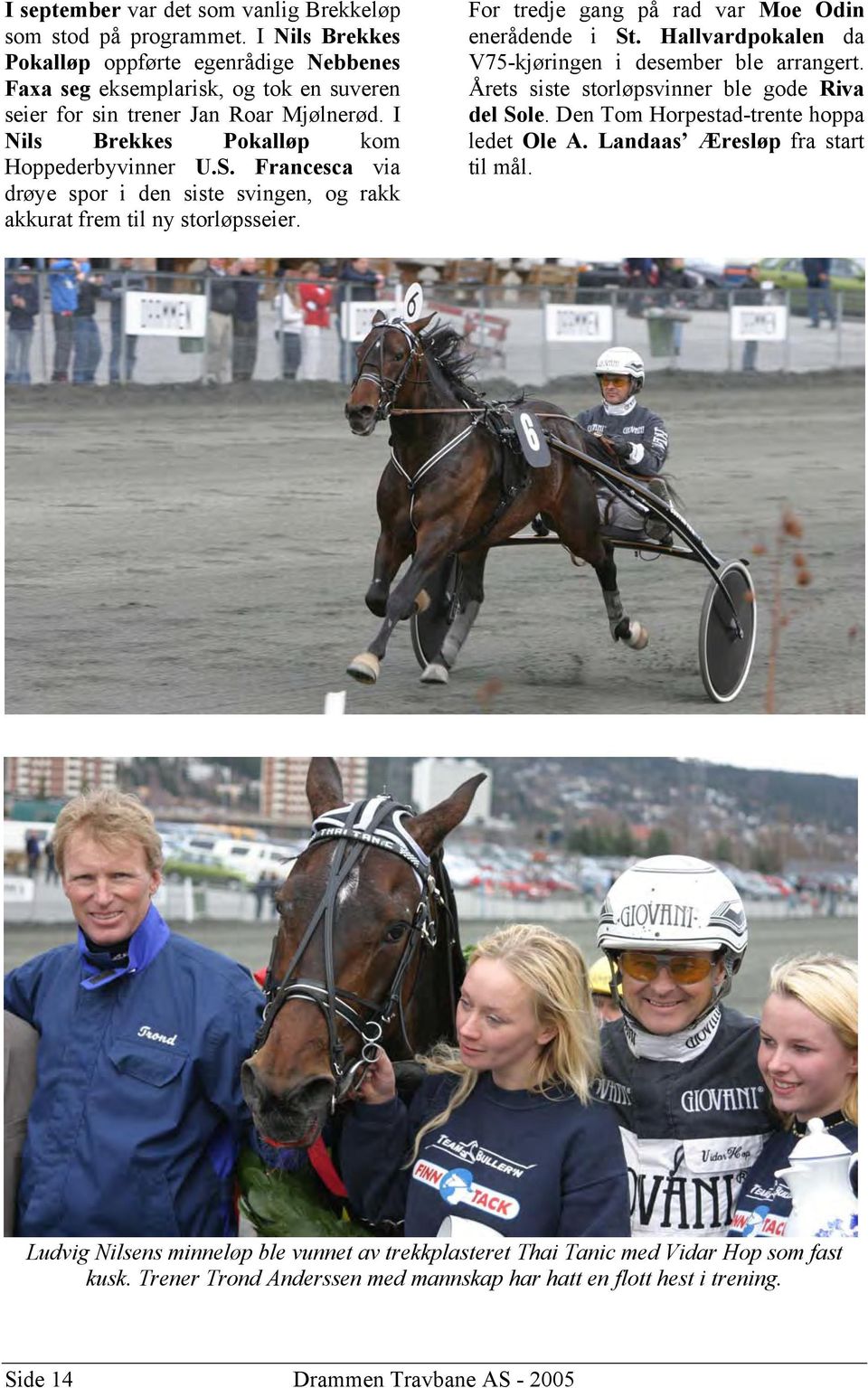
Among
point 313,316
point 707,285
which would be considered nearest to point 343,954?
point 313,316

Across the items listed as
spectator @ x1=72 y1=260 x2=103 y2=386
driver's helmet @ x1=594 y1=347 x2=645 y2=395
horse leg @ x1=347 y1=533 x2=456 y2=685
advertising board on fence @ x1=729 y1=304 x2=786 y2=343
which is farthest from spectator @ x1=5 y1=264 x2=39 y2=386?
advertising board on fence @ x1=729 y1=304 x2=786 y2=343

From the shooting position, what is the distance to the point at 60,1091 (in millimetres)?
3029

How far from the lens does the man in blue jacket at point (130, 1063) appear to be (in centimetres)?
297

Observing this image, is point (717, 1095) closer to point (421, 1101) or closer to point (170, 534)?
point (421, 1101)

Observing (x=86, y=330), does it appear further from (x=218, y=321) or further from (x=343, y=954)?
(x=343, y=954)

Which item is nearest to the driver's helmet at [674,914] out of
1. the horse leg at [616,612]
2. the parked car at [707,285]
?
the horse leg at [616,612]

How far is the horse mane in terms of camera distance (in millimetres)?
6988

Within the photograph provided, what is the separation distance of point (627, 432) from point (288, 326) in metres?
8.35

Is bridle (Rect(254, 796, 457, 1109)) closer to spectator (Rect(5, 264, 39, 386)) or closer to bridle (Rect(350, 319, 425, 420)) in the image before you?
bridle (Rect(350, 319, 425, 420))

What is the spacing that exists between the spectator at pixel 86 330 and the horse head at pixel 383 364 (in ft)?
25.4

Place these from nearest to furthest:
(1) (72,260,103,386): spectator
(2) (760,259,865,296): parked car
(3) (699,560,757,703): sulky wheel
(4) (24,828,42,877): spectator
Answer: (3) (699,560,757,703): sulky wheel
(1) (72,260,103,386): spectator
(4) (24,828,42,877): spectator
(2) (760,259,865,296): parked car

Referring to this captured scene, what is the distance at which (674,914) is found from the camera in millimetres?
2955

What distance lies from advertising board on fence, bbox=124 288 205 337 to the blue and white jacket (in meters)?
11.9
